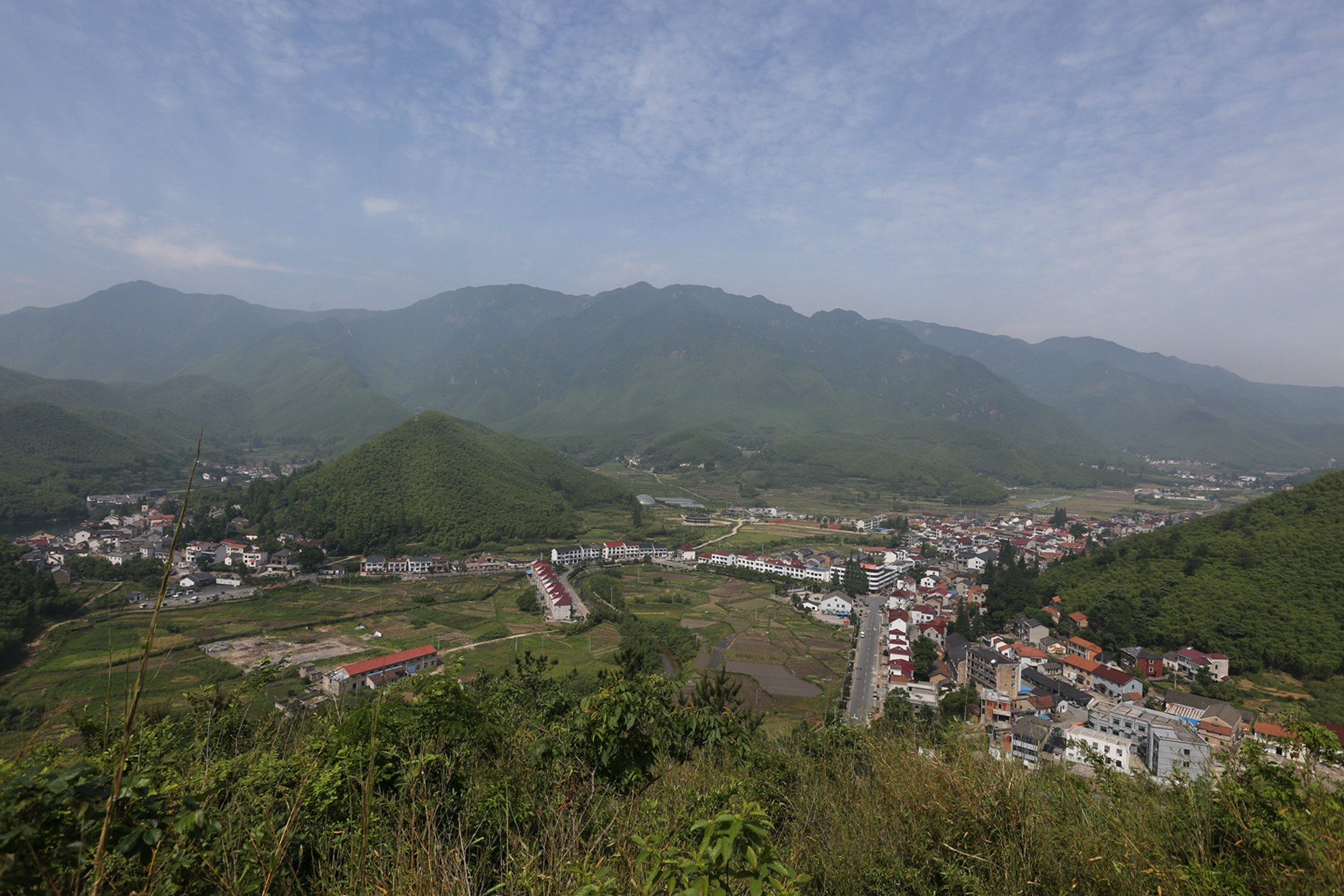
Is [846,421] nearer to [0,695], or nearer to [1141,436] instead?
[1141,436]

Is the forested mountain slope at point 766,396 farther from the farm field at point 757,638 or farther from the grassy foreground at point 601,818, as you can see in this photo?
the grassy foreground at point 601,818

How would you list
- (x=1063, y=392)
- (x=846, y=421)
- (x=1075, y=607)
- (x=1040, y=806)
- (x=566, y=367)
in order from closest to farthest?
(x=1040, y=806)
(x=1075, y=607)
(x=846, y=421)
(x=566, y=367)
(x=1063, y=392)

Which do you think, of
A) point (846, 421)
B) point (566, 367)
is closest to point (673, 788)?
point (846, 421)

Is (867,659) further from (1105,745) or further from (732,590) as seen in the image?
(732,590)

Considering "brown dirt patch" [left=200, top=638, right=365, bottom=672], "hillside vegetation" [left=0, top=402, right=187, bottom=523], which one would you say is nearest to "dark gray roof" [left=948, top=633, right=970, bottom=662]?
"brown dirt patch" [left=200, top=638, right=365, bottom=672]

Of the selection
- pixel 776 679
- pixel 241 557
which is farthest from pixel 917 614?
pixel 241 557

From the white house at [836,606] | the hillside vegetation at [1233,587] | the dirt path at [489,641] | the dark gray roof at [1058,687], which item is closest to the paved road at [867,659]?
the white house at [836,606]

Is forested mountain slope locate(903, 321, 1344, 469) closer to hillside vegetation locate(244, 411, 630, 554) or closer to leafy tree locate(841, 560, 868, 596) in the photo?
leafy tree locate(841, 560, 868, 596)

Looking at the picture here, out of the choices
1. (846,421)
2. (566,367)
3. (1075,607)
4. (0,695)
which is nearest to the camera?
(0,695)
